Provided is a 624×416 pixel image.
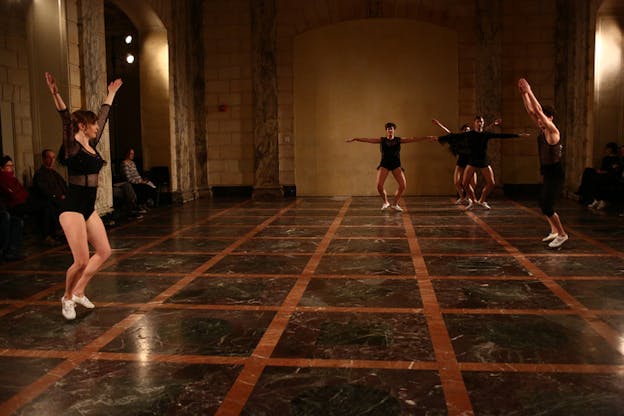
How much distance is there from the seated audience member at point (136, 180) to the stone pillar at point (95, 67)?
42.3 inches

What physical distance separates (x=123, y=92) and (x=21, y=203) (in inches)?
363

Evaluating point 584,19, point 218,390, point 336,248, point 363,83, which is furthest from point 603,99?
point 218,390

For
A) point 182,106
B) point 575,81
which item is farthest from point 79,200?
point 575,81

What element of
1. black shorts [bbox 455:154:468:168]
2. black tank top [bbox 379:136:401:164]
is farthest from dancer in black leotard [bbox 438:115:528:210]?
black tank top [bbox 379:136:401:164]

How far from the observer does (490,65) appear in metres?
14.1

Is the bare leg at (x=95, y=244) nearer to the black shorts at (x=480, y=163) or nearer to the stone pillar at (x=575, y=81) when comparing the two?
the black shorts at (x=480, y=163)

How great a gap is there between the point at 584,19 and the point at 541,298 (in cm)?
965

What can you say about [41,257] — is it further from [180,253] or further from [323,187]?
[323,187]

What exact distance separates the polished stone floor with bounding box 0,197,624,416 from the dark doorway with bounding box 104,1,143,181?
9121mm

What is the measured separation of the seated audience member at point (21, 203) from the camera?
8062 millimetres

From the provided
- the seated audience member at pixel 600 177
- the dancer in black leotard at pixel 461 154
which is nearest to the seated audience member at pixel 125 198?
the dancer in black leotard at pixel 461 154

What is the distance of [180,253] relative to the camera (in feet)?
24.4

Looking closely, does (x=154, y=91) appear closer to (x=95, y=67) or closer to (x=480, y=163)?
(x=95, y=67)

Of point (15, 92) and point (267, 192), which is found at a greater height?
point (15, 92)
